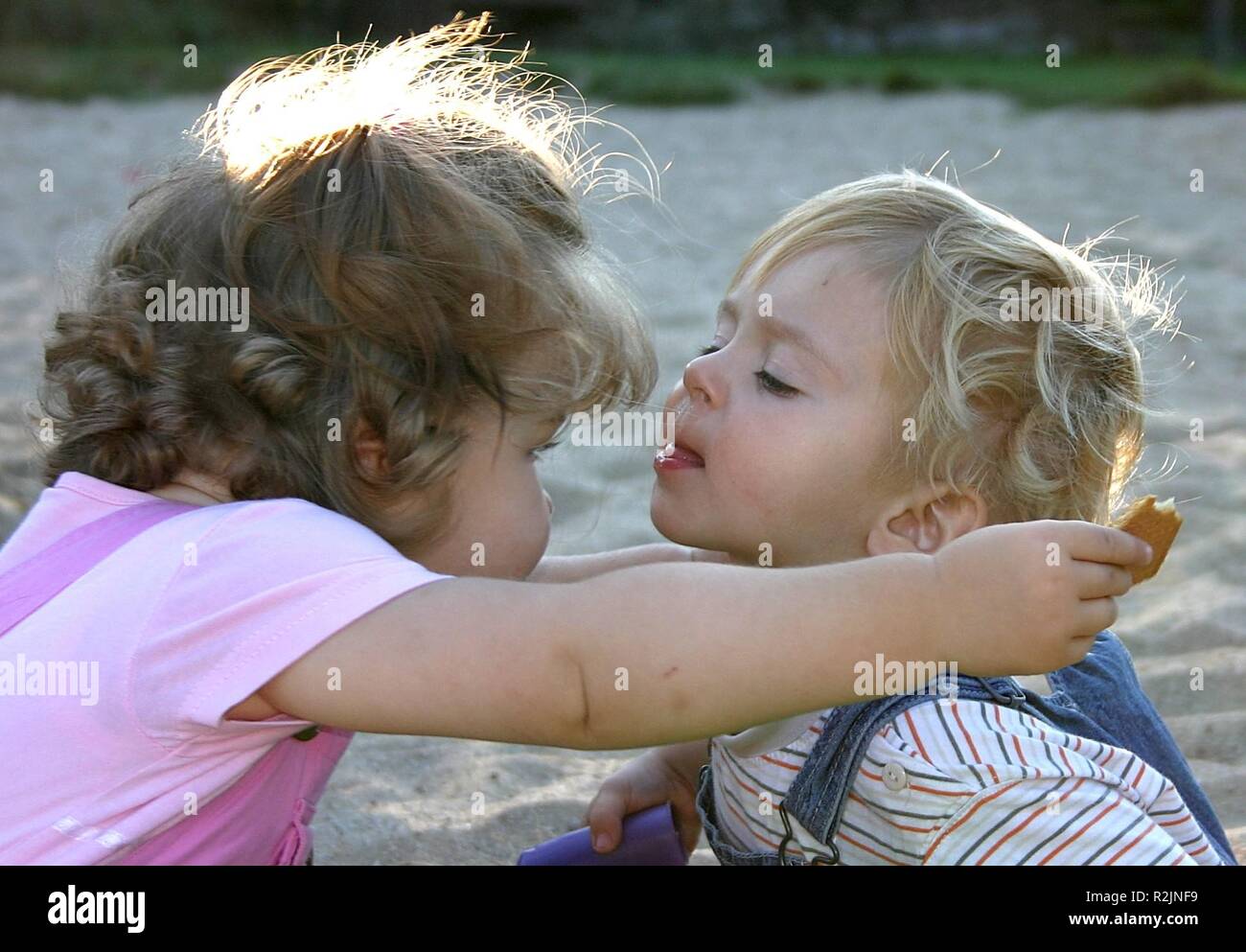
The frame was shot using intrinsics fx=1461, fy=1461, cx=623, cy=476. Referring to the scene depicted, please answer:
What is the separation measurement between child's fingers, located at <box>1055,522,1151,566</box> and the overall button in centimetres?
40

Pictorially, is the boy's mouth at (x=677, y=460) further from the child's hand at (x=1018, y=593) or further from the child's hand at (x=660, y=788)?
Answer: the child's hand at (x=1018, y=593)

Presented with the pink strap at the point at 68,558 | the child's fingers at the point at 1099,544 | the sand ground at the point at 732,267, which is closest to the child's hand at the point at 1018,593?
the child's fingers at the point at 1099,544

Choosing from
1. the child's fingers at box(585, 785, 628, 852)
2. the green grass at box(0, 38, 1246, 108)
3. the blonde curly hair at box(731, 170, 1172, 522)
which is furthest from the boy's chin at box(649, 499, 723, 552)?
the green grass at box(0, 38, 1246, 108)

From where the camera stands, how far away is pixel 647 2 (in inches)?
822

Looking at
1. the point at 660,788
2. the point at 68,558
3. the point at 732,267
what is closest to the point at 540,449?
the point at 68,558

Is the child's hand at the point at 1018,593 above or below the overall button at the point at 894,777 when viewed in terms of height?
above

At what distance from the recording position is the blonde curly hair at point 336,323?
186 cm

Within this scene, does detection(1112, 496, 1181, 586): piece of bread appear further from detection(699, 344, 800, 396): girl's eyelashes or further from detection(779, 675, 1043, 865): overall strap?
detection(699, 344, 800, 396): girl's eyelashes

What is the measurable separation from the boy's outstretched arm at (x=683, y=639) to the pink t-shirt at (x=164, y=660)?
2.1 inches

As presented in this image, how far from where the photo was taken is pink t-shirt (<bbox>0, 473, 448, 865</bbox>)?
1596 millimetres

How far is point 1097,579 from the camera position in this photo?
1.62m
